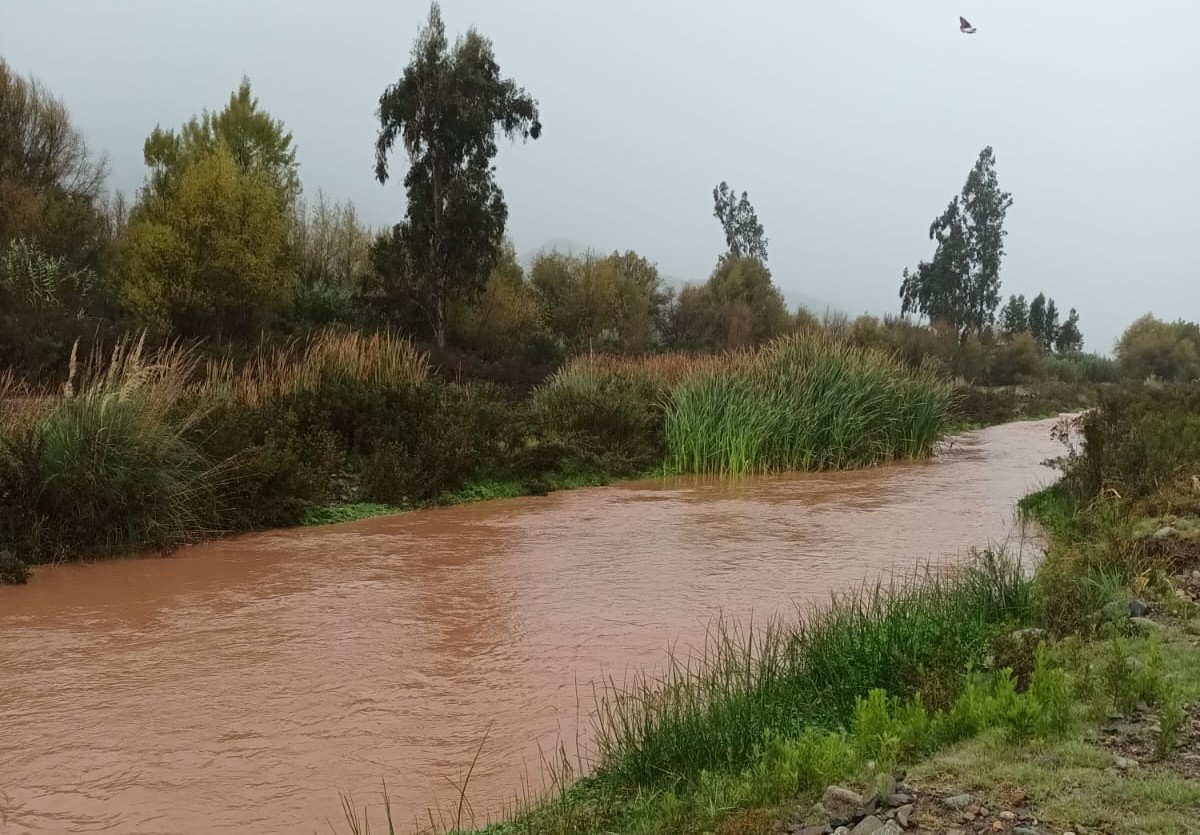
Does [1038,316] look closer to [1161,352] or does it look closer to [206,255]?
[1161,352]

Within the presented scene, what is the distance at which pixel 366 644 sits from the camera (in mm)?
6258

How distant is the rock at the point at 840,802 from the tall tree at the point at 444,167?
27486 mm

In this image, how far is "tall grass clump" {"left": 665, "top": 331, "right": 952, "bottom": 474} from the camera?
16469 mm

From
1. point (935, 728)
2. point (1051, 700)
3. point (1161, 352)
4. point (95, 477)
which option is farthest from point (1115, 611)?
point (1161, 352)

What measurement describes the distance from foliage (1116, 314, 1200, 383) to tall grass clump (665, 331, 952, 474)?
122 feet

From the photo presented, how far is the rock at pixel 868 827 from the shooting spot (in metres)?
2.82

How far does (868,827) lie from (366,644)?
418cm

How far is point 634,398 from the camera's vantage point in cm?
1717

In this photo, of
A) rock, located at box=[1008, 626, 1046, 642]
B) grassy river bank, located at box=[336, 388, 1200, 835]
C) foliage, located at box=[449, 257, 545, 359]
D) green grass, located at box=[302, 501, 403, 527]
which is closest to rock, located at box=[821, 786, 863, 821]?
grassy river bank, located at box=[336, 388, 1200, 835]

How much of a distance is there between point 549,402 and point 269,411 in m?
5.89

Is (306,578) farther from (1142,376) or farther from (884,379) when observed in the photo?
(1142,376)

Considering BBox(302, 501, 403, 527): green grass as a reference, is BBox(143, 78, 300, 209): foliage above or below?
above

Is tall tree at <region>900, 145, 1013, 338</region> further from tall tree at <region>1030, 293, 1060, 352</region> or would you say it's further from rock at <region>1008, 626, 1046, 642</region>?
rock at <region>1008, 626, 1046, 642</region>

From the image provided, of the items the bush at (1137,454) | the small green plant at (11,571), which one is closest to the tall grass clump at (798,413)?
the bush at (1137,454)
